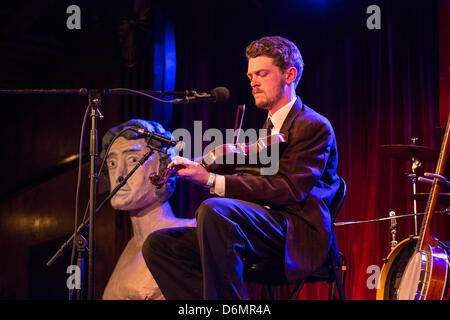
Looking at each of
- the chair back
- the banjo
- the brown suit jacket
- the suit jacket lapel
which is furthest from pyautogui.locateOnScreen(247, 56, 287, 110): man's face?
the banjo

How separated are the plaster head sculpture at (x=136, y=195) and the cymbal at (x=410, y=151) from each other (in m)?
1.55

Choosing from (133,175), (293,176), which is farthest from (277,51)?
(133,175)

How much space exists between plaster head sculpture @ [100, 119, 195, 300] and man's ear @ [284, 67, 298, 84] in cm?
152

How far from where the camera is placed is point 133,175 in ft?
13.2

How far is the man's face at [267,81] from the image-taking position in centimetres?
261

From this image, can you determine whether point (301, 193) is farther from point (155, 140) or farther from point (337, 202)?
point (155, 140)

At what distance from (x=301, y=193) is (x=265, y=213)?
0.19 m

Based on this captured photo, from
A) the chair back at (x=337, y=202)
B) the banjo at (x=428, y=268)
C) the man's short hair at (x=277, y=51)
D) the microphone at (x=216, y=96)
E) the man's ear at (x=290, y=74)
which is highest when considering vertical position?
the man's short hair at (x=277, y=51)

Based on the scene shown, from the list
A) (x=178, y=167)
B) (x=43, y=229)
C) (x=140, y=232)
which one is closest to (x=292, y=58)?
(x=178, y=167)

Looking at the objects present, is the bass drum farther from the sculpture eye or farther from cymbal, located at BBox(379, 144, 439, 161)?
the sculpture eye

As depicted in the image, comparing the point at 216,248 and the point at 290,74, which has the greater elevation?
the point at 290,74

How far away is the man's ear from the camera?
104 inches

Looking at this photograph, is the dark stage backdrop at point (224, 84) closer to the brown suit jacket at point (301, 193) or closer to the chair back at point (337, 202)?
the chair back at point (337, 202)

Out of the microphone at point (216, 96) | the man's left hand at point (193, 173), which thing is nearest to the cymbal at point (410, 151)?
the microphone at point (216, 96)
